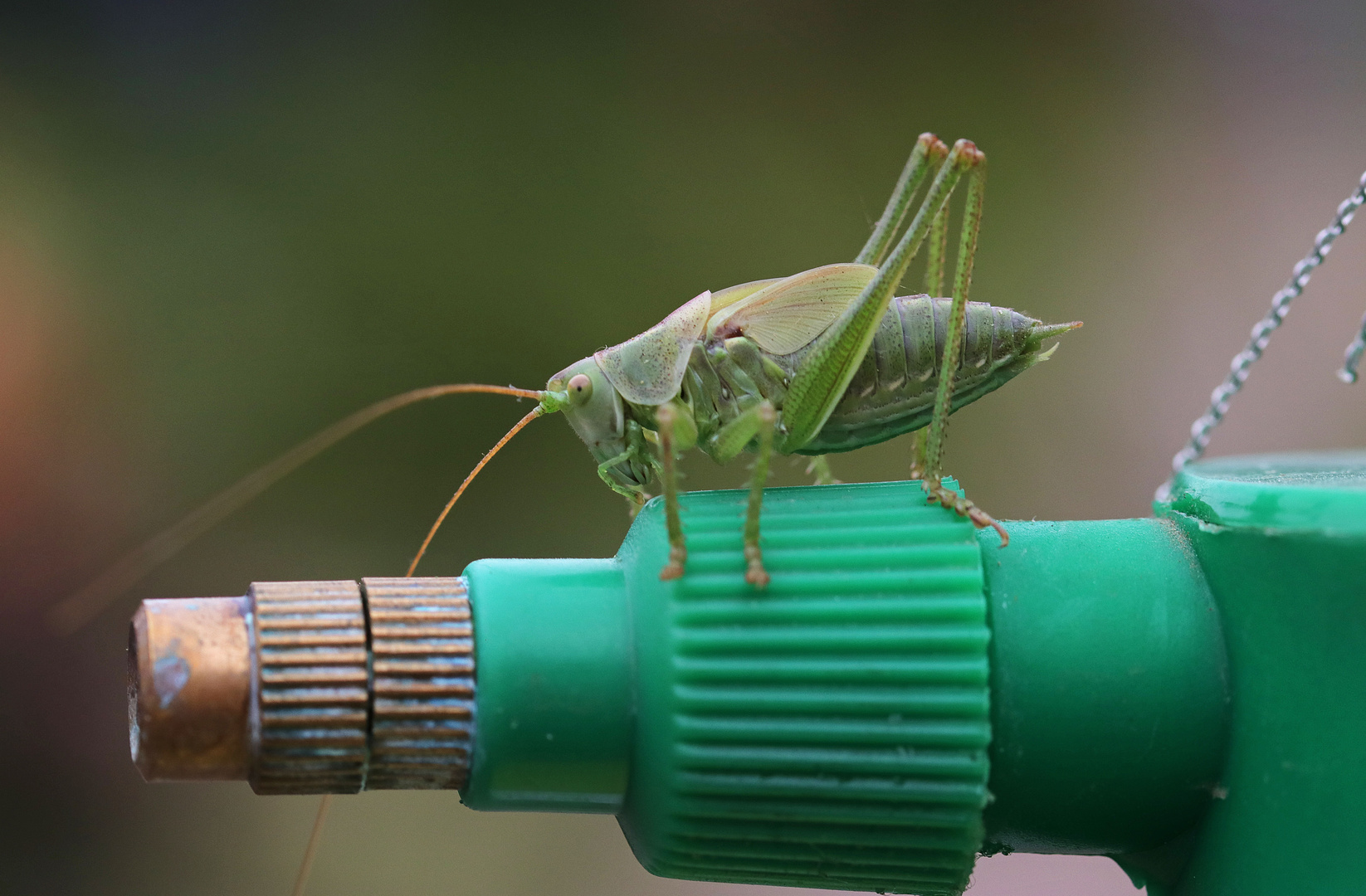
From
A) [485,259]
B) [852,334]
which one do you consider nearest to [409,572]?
[852,334]

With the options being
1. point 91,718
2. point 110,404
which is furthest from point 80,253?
point 91,718

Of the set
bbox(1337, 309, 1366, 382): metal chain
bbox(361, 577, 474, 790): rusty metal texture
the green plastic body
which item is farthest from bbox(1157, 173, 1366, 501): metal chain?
bbox(361, 577, 474, 790): rusty metal texture

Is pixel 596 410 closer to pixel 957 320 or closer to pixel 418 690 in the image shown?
pixel 957 320

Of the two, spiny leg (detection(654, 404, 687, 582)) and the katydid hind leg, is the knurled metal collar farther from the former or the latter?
the katydid hind leg

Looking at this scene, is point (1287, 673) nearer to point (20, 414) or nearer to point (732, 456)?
point (732, 456)

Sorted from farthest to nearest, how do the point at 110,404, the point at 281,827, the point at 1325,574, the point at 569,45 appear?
the point at 569,45, the point at 110,404, the point at 281,827, the point at 1325,574
